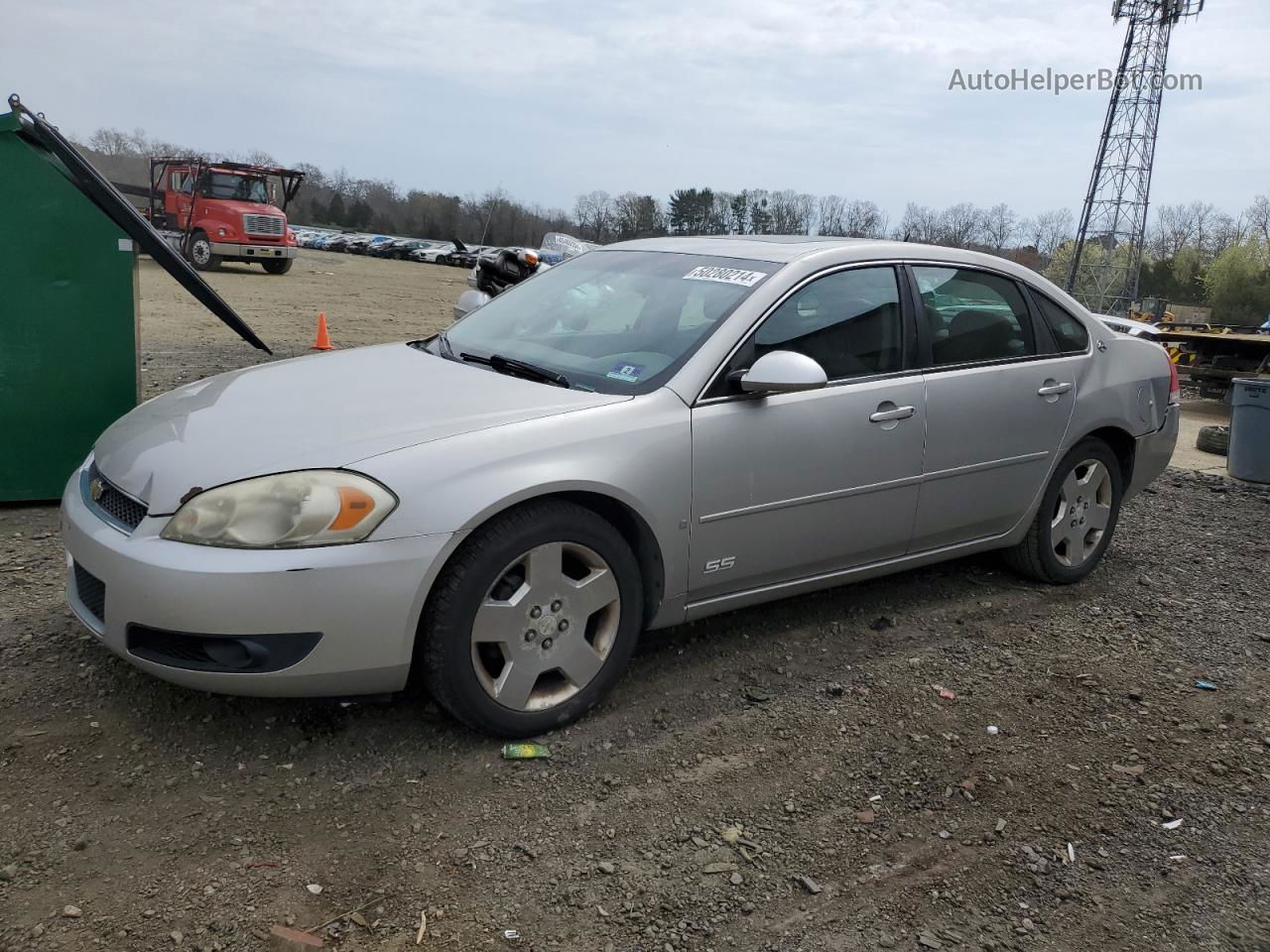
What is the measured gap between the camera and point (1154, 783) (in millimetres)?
3342

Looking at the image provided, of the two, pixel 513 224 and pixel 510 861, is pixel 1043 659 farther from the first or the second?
pixel 513 224

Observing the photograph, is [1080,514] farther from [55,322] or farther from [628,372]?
[55,322]

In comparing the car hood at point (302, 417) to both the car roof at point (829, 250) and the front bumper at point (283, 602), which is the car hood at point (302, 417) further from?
the car roof at point (829, 250)

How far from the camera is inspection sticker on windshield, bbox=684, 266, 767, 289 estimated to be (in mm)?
3914

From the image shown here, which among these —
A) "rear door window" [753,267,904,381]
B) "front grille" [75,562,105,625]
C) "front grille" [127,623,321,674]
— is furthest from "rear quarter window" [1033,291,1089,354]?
"front grille" [75,562,105,625]

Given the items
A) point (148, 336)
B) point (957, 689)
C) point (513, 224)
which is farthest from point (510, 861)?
point (513, 224)

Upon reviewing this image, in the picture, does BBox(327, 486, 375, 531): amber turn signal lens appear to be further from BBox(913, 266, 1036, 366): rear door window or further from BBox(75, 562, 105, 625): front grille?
BBox(913, 266, 1036, 366): rear door window

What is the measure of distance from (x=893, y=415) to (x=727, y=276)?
33.5 inches

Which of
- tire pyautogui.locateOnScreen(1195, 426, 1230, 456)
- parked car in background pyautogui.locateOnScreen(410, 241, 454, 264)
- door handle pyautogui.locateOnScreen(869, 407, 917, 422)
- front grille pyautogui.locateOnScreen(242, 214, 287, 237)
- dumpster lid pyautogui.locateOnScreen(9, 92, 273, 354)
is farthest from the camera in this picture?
parked car in background pyautogui.locateOnScreen(410, 241, 454, 264)

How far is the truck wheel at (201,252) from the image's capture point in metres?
→ 25.3

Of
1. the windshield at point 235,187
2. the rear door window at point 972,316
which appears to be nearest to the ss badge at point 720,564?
the rear door window at point 972,316

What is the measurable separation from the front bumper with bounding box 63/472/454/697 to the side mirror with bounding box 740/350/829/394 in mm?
1202

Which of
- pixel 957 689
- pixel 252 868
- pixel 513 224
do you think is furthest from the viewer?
pixel 513 224

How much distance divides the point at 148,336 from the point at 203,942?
1220 centimetres
